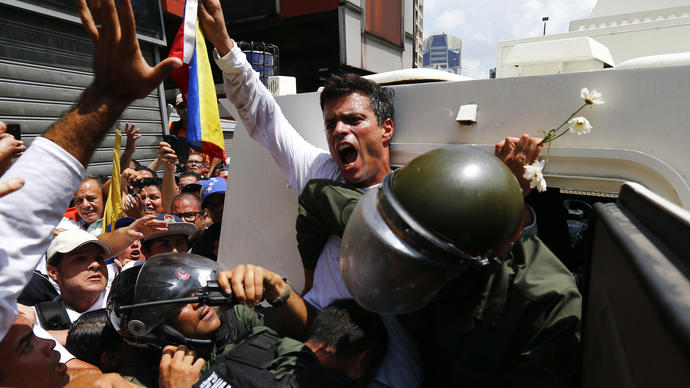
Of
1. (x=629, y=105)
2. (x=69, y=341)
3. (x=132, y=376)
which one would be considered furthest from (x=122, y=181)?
(x=629, y=105)

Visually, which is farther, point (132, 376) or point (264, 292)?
point (132, 376)

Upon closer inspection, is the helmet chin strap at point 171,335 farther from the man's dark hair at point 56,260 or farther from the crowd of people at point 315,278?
the man's dark hair at point 56,260

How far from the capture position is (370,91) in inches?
77.6

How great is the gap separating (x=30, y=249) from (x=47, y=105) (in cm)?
553

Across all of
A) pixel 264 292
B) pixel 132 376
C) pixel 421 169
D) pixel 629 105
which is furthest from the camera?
pixel 132 376

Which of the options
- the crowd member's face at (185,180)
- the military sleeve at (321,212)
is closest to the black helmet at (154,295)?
the military sleeve at (321,212)

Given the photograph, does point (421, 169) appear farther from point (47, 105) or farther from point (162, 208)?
point (47, 105)

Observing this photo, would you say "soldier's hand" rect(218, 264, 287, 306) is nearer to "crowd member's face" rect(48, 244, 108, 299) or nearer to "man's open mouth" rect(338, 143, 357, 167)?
"man's open mouth" rect(338, 143, 357, 167)

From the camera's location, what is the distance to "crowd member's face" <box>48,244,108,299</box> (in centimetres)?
234

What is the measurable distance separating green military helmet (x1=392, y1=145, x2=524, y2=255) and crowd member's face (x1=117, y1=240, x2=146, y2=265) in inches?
106

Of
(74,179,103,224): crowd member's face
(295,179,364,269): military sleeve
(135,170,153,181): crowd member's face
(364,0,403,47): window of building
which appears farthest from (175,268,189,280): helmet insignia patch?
(364,0,403,47): window of building

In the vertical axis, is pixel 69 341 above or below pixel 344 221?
below

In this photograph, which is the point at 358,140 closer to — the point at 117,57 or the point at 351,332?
the point at 351,332

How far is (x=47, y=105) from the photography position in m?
5.33
